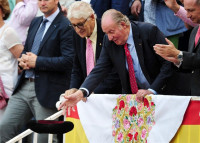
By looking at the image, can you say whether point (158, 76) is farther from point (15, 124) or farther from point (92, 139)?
point (15, 124)

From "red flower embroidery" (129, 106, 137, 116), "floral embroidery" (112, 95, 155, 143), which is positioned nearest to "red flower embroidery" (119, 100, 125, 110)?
"floral embroidery" (112, 95, 155, 143)

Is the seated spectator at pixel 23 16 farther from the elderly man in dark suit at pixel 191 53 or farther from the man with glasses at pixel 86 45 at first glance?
the elderly man in dark suit at pixel 191 53

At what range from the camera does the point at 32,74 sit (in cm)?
672

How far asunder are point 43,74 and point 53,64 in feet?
0.64

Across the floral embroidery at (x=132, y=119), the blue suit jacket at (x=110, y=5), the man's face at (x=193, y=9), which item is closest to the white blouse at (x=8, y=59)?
the blue suit jacket at (x=110, y=5)

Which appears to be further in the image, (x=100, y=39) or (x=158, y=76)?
(x=100, y=39)

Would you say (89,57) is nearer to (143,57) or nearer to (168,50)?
(143,57)

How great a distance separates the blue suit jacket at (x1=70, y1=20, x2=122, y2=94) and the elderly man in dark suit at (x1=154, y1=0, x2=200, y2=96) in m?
1.05

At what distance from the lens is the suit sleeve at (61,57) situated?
21.4 ft

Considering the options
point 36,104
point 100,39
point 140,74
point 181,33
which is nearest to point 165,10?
point 181,33

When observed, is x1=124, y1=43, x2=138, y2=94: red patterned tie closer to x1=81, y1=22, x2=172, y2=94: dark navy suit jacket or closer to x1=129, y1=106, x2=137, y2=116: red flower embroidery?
x1=81, y1=22, x2=172, y2=94: dark navy suit jacket

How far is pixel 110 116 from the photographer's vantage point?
5398 millimetres

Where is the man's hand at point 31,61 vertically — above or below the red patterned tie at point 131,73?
below

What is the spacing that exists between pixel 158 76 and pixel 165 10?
5.34 ft
